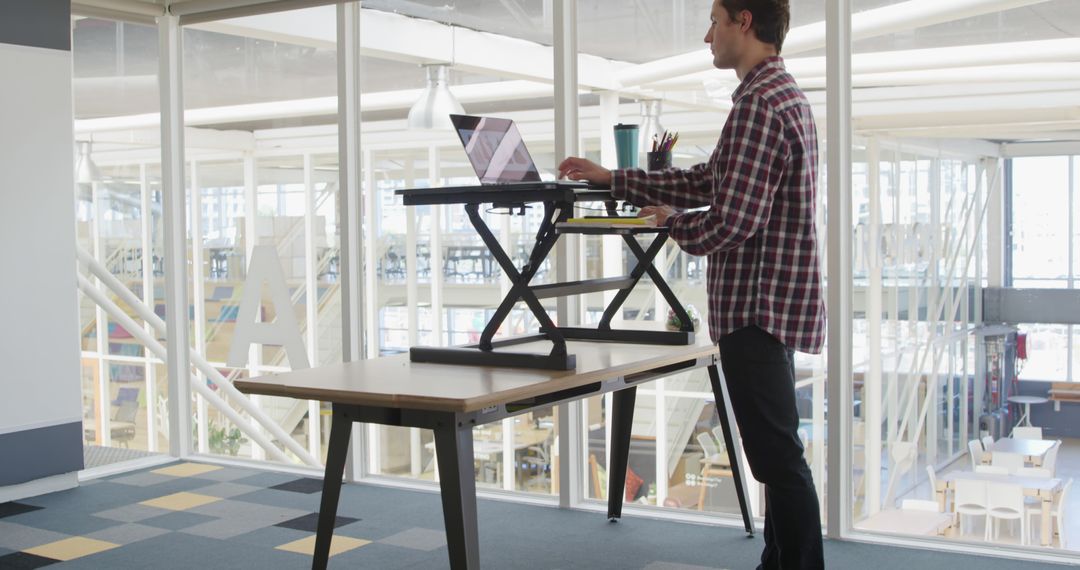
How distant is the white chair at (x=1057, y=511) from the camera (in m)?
3.71

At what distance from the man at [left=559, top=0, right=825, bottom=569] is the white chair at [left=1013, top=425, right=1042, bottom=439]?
1434 millimetres

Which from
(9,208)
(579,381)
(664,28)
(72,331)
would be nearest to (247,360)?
(72,331)

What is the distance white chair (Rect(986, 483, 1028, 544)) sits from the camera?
3758mm

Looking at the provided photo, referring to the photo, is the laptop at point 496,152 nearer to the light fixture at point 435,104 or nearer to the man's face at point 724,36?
the man's face at point 724,36

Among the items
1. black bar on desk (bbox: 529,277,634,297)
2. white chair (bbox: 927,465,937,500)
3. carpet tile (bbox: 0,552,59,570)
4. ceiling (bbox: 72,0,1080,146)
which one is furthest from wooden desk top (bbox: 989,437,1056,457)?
carpet tile (bbox: 0,552,59,570)

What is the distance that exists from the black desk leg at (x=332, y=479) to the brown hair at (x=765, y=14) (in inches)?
57.8

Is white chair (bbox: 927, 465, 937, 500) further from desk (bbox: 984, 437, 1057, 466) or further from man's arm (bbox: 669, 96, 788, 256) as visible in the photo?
man's arm (bbox: 669, 96, 788, 256)

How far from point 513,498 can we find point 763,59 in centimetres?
256

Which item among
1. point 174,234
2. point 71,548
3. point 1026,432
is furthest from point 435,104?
point 1026,432

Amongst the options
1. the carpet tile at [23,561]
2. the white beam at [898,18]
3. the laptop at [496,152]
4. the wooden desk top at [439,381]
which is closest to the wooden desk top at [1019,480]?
the wooden desk top at [439,381]

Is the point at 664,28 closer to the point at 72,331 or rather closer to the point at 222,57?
the point at 222,57

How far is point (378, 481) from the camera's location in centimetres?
502

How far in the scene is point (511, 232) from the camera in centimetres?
478

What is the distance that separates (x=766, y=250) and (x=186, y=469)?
12.3ft
